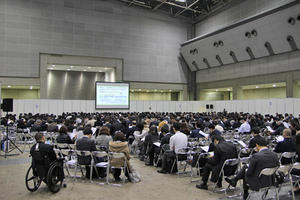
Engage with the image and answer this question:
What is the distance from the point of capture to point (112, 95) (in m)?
25.5

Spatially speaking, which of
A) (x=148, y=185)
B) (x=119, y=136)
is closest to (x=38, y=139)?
(x=119, y=136)

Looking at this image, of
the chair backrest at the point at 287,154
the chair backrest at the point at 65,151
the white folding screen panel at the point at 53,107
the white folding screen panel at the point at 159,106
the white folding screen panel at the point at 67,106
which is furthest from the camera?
the white folding screen panel at the point at 159,106

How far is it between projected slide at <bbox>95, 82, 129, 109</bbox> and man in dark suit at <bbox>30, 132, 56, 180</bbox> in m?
18.8

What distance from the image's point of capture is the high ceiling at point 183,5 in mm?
30094

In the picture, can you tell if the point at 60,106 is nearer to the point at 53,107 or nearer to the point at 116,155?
the point at 53,107

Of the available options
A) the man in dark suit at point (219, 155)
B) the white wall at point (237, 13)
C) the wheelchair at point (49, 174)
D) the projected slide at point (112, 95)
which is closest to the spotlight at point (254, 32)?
the white wall at point (237, 13)

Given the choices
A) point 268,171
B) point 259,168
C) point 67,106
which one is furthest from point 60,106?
point 268,171

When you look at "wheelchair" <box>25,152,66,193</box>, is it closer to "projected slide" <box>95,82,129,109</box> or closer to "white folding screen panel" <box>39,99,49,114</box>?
"projected slide" <box>95,82,129,109</box>

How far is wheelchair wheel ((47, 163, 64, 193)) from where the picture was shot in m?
5.92

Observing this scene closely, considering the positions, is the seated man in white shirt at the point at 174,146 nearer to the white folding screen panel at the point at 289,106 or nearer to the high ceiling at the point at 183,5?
the white folding screen panel at the point at 289,106

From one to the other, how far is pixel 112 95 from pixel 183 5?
14204 millimetres

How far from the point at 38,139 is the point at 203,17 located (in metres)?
31.5

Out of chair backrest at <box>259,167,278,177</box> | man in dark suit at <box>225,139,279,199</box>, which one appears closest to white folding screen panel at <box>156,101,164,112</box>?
man in dark suit at <box>225,139,279,199</box>

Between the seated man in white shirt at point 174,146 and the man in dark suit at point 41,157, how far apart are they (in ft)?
11.2
